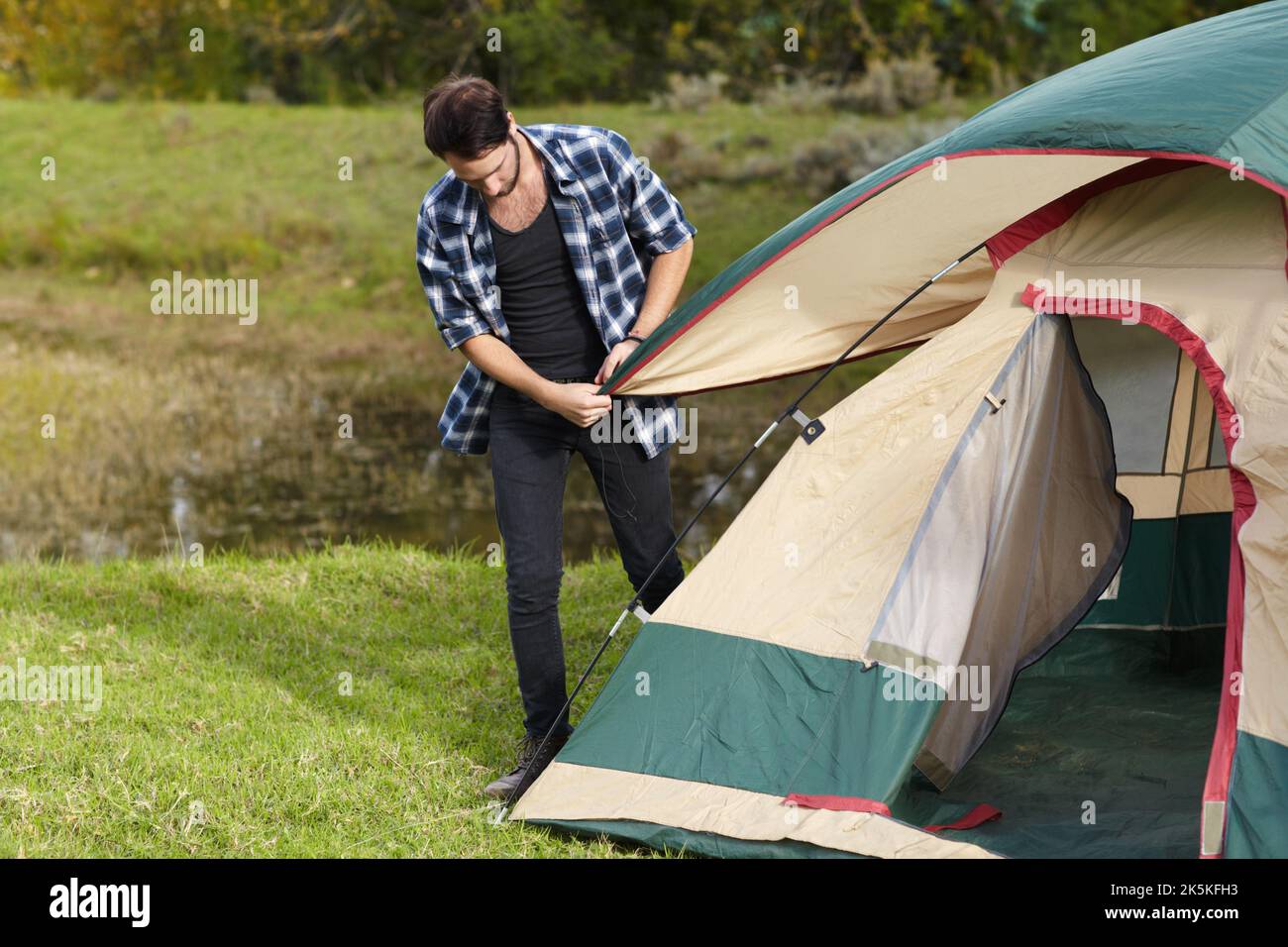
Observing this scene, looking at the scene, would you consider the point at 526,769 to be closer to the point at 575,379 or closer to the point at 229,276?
the point at 575,379

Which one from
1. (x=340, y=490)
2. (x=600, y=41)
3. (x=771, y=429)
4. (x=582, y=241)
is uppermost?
(x=600, y=41)

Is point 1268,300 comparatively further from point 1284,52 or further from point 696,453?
point 696,453

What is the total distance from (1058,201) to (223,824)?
2.63 meters

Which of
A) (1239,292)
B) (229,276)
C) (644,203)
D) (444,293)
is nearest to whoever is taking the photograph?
(1239,292)

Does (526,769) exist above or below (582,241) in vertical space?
below

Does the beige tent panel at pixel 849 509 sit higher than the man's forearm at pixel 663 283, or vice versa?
the man's forearm at pixel 663 283

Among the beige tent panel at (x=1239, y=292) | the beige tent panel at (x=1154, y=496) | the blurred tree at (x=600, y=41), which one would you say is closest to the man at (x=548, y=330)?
the beige tent panel at (x=1239, y=292)

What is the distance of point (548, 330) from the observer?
152 inches

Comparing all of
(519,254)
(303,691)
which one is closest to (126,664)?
(303,691)

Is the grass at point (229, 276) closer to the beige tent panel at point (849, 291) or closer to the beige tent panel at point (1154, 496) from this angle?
the beige tent panel at point (849, 291)

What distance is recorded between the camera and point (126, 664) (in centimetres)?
475

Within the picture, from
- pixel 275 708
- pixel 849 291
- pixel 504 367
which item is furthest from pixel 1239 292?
pixel 275 708

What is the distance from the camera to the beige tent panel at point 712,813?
3189 mm

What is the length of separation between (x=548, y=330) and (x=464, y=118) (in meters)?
0.67
